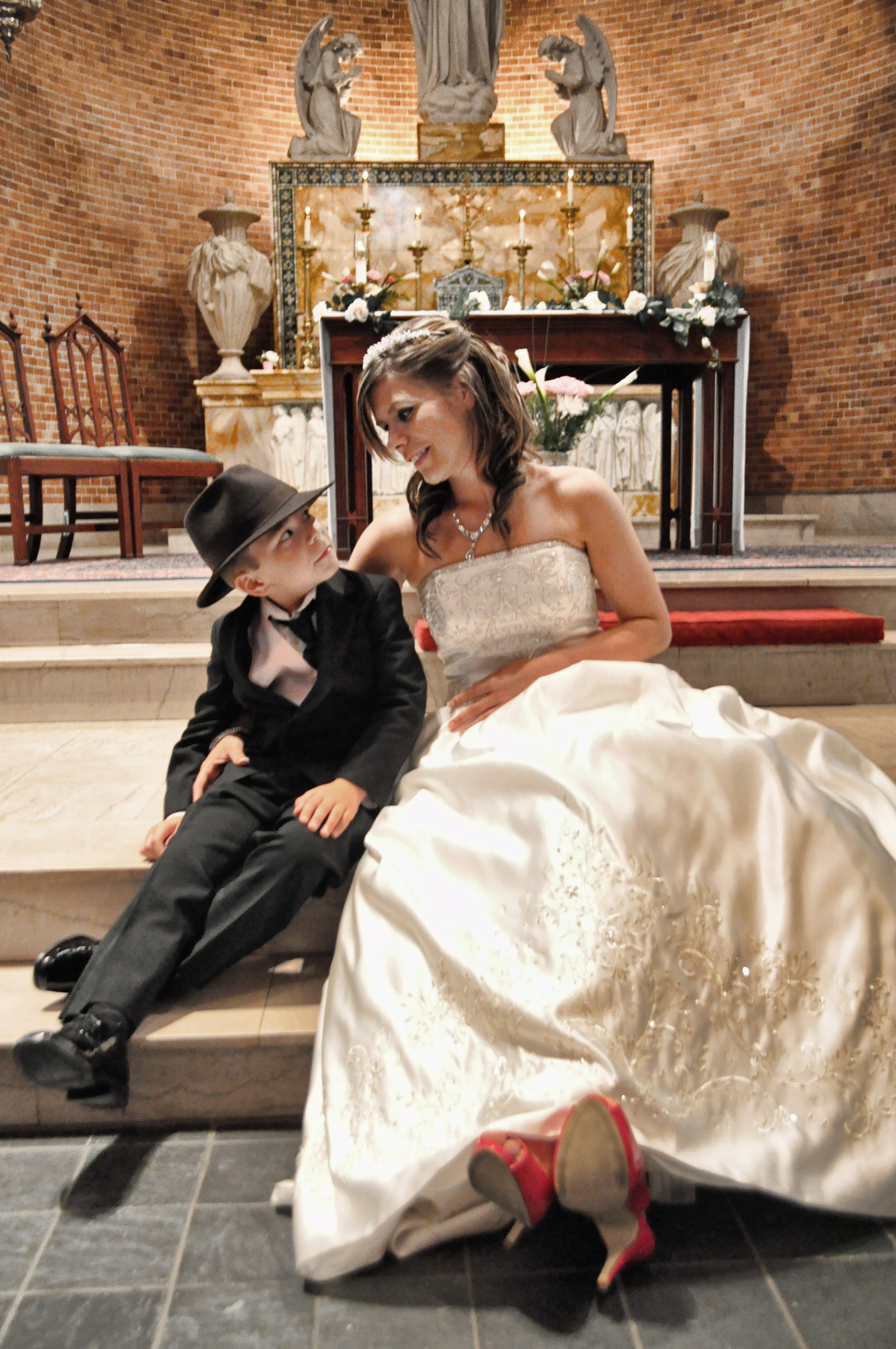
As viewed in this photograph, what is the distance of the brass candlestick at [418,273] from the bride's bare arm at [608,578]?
4237 millimetres

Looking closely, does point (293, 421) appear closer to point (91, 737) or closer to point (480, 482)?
point (91, 737)

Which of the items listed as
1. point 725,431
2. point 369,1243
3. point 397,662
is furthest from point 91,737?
point 725,431

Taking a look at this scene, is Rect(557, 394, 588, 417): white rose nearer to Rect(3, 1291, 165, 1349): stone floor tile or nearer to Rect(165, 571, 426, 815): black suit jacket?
Rect(165, 571, 426, 815): black suit jacket

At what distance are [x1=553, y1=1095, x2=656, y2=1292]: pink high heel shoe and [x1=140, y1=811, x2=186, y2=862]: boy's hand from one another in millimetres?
990

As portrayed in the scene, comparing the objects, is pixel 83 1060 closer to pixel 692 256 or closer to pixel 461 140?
pixel 692 256

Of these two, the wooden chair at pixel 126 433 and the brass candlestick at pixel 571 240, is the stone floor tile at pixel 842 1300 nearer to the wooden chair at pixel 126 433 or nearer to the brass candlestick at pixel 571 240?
the wooden chair at pixel 126 433

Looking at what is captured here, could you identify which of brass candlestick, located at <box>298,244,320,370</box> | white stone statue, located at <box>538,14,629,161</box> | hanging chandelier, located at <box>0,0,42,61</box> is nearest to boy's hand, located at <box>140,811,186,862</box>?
hanging chandelier, located at <box>0,0,42,61</box>

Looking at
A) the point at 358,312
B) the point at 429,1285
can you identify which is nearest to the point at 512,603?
the point at 429,1285

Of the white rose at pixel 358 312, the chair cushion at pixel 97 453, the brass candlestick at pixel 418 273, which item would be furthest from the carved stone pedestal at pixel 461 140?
the white rose at pixel 358 312

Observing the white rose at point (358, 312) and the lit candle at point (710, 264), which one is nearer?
the white rose at point (358, 312)

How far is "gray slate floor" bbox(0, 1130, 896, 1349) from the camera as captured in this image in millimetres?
1396

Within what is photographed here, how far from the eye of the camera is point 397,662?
2188mm

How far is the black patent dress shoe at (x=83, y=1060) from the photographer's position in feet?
5.43

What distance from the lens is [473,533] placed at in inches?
93.4
